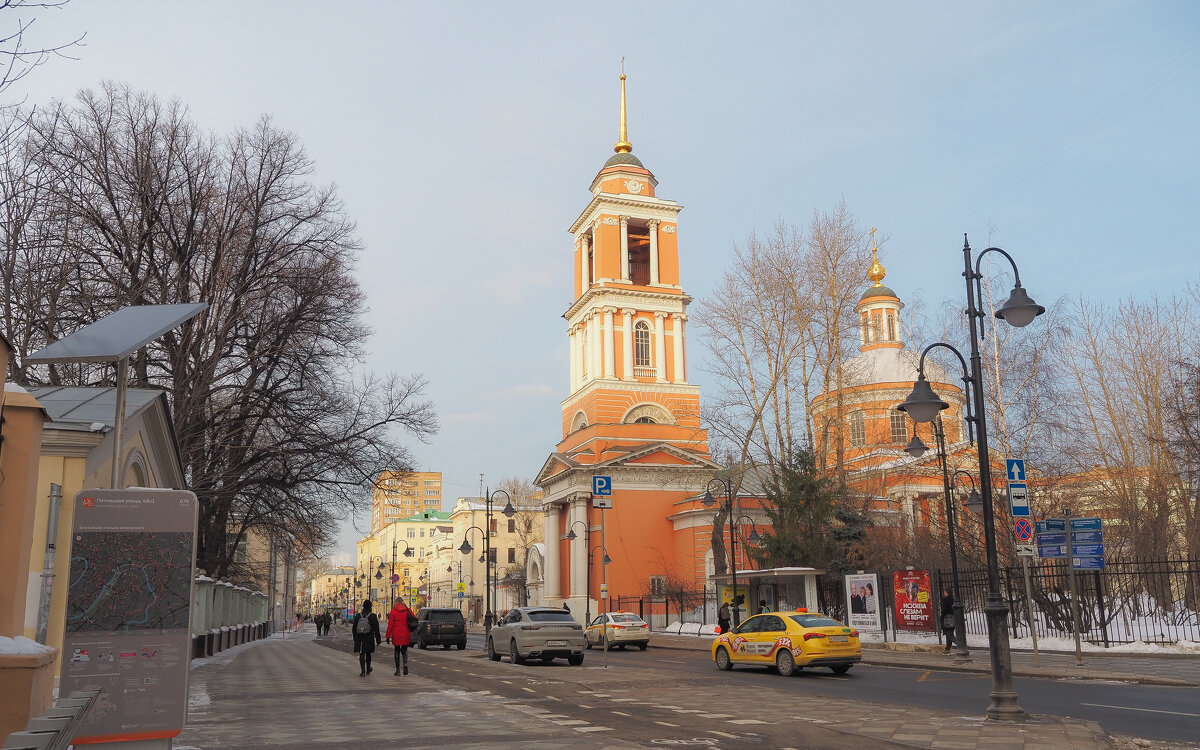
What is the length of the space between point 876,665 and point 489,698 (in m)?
12.8

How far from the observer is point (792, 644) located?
2080 cm

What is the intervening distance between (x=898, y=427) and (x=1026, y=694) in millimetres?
42914

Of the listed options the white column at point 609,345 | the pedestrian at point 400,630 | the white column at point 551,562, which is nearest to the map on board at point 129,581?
the pedestrian at point 400,630

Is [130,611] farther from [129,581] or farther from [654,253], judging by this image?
[654,253]

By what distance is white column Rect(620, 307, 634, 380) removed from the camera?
64.1 metres

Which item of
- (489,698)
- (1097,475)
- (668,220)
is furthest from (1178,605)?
(668,220)

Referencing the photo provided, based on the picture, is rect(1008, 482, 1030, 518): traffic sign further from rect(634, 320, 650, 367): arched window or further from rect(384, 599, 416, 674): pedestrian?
rect(634, 320, 650, 367): arched window

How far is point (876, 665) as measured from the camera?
24.3 meters

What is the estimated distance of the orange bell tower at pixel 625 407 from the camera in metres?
61.2

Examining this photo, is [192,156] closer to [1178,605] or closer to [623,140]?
[1178,605]

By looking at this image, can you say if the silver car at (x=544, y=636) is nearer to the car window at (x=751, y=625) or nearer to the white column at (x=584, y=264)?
the car window at (x=751, y=625)

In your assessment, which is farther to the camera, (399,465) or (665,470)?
(665,470)

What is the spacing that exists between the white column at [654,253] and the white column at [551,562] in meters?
18.1

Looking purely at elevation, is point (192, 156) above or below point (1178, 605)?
above
